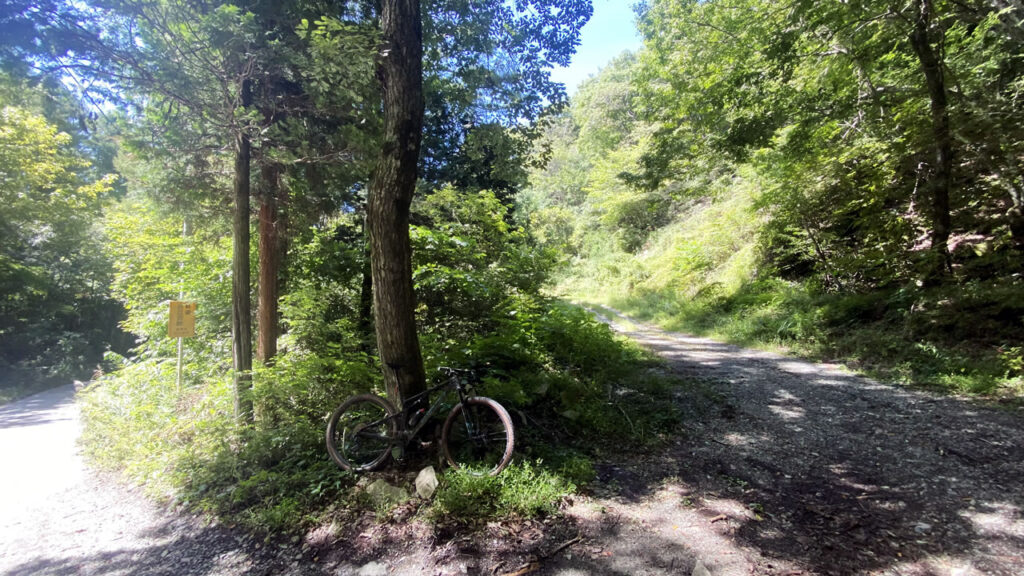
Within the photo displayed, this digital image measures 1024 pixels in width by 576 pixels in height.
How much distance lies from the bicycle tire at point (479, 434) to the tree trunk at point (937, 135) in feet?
25.9

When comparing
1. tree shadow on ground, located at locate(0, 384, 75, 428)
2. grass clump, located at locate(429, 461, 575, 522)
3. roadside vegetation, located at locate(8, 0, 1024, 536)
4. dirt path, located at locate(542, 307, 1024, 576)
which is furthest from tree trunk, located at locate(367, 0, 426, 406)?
tree shadow on ground, located at locate(0, 384, 75, 428)

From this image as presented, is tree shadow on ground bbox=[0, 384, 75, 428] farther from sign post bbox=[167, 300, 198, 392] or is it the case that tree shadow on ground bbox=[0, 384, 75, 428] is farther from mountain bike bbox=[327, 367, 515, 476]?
mountain bike bbox=[327, 367, 515, 476]

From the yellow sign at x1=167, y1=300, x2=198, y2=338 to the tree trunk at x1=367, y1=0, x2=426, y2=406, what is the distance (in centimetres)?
417

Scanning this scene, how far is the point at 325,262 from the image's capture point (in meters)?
6.21

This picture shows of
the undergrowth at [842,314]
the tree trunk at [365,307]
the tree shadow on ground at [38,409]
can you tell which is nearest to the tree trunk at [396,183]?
the tree trunk at [365,307]

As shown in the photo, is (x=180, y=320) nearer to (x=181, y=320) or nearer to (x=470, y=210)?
(x=181, y=320)

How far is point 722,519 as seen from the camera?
2.82 metres

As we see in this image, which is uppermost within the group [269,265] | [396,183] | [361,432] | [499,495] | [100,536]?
[396,183]

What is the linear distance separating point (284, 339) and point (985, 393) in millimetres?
9032

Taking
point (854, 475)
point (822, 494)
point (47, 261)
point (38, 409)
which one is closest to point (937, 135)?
point (854, 475)

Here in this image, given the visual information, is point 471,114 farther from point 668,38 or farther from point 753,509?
point 668,38

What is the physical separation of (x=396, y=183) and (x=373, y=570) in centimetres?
289

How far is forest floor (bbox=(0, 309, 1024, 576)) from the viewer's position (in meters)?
2.46

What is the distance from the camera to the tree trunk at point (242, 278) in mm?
4723
